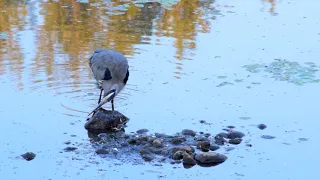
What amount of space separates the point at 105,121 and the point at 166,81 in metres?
1.74

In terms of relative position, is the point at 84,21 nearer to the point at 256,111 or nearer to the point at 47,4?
the point at 47,4

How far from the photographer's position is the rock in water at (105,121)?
689cm

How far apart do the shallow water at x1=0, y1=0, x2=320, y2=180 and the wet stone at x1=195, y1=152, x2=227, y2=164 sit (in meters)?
0.10

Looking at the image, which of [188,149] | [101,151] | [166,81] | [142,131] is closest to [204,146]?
[188,149]

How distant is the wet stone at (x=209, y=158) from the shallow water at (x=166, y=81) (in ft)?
0.31

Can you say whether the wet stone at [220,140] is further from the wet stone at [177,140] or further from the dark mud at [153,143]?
the wet stone at [177,140]

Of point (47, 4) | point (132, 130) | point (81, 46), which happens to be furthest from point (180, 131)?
point (47, 4)

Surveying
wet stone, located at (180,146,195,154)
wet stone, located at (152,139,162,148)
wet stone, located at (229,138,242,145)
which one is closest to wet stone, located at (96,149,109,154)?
Result: wet stone, located at (152,139,162,148)

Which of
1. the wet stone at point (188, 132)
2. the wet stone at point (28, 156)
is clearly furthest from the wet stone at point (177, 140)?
the wet stone at point (28, 156)

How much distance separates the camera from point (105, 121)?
693 cm

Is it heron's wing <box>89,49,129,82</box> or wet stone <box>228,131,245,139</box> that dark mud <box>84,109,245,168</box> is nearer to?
wet stone <box>228,131,245,139</box>

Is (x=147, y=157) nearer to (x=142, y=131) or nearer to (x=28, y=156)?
(x=142, y=131)

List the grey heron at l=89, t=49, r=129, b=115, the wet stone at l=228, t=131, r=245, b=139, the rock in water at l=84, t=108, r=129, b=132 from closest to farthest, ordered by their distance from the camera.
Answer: the wet stone at l=228, t=131, r=245, b=139 → the rock in water at l=84, t=108, r=129, b=132 → the grey heron at l=89, t=49, r=129, b=115

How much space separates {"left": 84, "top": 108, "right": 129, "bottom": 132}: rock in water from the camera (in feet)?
22.6
